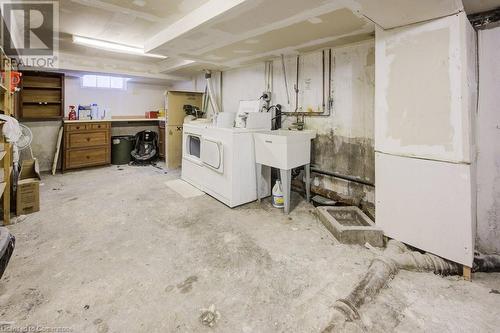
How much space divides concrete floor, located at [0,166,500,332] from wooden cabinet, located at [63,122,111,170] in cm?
226

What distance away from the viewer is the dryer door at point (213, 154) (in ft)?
10.6

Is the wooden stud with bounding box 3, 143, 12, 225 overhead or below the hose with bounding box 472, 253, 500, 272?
overhead

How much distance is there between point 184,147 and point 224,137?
1338mm

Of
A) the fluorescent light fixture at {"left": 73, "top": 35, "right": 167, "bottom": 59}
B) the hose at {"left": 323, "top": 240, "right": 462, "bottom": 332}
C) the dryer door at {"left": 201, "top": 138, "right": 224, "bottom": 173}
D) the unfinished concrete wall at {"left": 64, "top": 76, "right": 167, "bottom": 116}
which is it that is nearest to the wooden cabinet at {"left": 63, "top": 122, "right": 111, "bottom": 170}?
the unfinished concrete wall at {"left": 64, "top": 76, "right": 167, "bottom": 116}

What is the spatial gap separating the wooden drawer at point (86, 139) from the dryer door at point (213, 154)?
287 cm

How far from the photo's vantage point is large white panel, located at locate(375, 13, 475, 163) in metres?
1.76

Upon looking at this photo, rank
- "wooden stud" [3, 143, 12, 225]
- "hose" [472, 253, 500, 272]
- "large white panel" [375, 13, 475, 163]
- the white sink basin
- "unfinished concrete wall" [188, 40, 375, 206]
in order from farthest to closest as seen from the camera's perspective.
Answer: "unfinished concrete wall" [188, 40, 375, 206] → the white sink basin → "wooden stud" [3, 143, 12, 225] → "hose" [472, 253, 500, 272] → "large white panel" [375, 13, 475, 163]

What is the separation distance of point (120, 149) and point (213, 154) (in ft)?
10.9

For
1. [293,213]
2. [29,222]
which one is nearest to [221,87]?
[293,213]

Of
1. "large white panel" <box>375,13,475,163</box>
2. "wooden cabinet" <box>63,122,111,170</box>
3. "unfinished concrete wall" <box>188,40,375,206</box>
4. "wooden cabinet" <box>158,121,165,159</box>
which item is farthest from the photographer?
"wooden cabinet" <box>158,121,165,159</box>

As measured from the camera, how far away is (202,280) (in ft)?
5.85

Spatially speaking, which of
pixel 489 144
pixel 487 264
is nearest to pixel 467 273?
pixel 487 264

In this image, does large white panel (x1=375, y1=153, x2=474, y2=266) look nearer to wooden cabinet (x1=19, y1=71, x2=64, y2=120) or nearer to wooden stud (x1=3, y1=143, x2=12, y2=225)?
wooden stud (x1=3, y1=143, x2=12, y2=225)

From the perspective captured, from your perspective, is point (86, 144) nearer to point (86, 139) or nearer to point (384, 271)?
point (86, 139)
